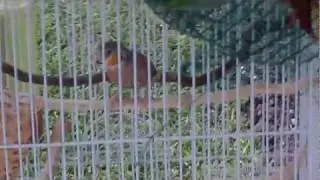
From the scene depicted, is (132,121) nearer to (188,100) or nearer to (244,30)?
(188,100)

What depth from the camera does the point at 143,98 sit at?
0.93 meters

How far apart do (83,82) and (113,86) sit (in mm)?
103

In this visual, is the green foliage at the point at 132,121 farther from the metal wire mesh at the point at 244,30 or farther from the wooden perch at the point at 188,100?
the metal wire mesh at the point at 244,30

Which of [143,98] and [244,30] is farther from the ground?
[244,30]

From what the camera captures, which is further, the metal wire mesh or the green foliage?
the green foliage

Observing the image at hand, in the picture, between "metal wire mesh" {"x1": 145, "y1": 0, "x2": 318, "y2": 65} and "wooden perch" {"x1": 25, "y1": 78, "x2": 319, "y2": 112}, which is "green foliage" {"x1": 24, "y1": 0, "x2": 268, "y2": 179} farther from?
"metal wire mesh" {"x1": 145, "y1": 0, "x2": 318, "y2": 65}

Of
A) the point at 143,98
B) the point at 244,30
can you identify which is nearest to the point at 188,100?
the point at 143,98

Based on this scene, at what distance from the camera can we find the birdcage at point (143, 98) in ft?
2.94

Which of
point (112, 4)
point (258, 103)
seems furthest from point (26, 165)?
point (258, 103)

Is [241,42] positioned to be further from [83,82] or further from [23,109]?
[23,109]

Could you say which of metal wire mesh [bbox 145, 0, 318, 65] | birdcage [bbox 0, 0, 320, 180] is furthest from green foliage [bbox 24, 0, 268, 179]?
metal wire mesh [bbox 145, 0, 318, 65]

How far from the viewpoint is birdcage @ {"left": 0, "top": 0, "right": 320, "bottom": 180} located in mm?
896

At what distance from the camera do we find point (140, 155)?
3.34ft

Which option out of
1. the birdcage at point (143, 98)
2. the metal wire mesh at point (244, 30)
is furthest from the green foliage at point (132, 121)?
the metal wire mesh at point (244, 30)
